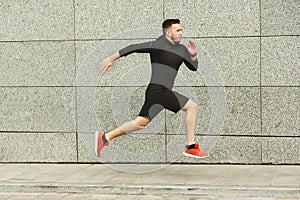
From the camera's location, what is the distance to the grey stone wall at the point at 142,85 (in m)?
12.3

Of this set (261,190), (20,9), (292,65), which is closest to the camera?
(261,190)

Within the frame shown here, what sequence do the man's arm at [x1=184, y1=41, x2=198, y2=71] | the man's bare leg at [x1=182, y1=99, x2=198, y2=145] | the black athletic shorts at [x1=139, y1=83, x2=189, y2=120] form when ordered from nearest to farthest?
the man's arm at [x1=184, y1=41, x2=198, y2=71] < the man's bare leg at [x1=182, y1=99, x2=198, y2=145] < the black athletic shorts at [x1=139, y1=83, x2=189, y2=120]

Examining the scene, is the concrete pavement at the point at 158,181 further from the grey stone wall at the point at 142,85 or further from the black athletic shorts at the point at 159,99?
the black athletic shorts at the point at 159,99

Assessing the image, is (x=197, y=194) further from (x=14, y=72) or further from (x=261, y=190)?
(x=14, y=72)

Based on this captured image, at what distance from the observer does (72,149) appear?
42.8 feet

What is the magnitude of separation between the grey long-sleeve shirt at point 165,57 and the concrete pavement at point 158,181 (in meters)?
1.56

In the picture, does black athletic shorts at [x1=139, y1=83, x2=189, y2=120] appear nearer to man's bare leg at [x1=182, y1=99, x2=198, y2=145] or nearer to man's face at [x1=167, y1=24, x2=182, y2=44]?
man's bare leg at [x1=182, y1=99, x2=198, y2=145]

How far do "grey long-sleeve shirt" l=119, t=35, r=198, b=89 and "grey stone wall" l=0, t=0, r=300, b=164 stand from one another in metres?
1.55

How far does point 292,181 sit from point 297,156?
5.37 ft

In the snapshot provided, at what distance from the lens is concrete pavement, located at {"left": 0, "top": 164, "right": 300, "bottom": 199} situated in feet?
33.8

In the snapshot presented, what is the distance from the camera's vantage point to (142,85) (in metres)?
12.8

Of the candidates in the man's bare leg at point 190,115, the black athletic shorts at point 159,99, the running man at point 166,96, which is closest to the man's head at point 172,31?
the running man at point 166,96

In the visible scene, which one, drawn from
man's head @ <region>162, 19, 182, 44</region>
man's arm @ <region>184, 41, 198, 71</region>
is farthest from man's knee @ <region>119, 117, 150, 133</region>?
man's head @ <region>162, 19, 182, 44</region>

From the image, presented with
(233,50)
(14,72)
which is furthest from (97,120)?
(233,50)
